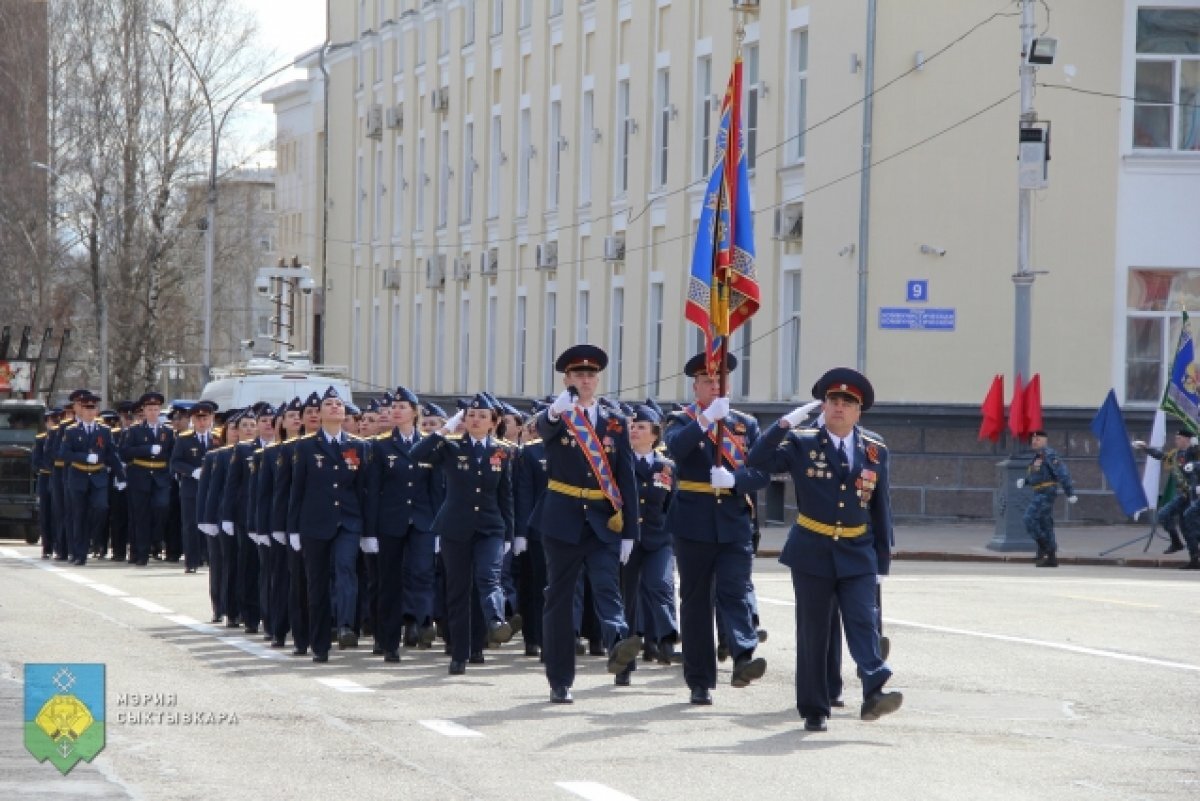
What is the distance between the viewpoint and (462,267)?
2094 inches

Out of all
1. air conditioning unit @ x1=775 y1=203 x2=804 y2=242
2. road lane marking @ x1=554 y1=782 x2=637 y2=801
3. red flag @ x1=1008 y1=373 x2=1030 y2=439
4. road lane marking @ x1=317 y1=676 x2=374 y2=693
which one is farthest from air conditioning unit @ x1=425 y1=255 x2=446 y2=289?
road lane marking @ x1=554 y1=782 x2=637 y2=801

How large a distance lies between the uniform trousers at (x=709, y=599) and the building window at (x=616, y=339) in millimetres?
28897

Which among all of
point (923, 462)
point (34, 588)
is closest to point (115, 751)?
point (34, 588)

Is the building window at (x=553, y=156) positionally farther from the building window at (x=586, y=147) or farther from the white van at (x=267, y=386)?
the white van at (x=267, y=386)

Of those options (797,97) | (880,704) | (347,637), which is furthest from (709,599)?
(797,97)

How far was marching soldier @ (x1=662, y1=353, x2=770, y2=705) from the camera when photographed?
1366 centimetres

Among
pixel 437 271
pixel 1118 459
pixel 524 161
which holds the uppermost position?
pixel 524 161

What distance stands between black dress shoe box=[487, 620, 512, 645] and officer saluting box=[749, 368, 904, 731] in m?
3.51

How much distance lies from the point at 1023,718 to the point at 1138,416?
21.6 m

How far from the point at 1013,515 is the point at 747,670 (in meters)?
17.2

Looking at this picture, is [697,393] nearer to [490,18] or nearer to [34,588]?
[34,588]

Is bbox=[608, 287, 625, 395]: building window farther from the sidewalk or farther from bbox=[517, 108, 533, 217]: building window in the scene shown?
the sidewalk

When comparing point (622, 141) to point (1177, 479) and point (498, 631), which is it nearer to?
point (1177, 479)

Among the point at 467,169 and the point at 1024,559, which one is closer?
the point at 1024,559
